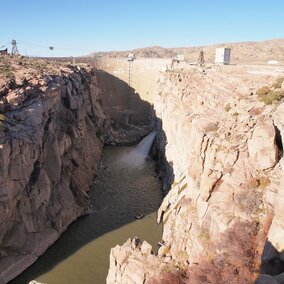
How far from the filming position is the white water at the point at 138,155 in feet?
166

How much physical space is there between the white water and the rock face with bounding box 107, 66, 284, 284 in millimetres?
18673

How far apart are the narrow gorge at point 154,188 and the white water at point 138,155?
2.93ft

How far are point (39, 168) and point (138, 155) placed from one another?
2445cm

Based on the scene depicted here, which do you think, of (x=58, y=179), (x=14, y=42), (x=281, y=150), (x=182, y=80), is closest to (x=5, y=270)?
(x=58, y=179)

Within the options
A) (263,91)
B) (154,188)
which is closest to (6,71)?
(154,188)

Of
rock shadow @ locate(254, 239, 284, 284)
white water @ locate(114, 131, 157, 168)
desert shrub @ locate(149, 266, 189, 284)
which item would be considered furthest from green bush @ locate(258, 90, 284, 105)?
white water @ locate(114, 131, 157, 168)

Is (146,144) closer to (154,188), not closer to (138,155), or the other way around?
(138,155)

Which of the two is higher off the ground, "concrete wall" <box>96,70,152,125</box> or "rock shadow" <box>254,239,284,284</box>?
"rock shadow" <box>254,239,284,284</box>

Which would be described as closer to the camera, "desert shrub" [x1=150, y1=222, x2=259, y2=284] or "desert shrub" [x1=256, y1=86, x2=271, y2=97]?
"desert shrub" [x1=150, y1=222, x2=259, y2=284]

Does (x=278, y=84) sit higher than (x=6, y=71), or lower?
higher

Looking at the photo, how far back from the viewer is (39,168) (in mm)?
31234

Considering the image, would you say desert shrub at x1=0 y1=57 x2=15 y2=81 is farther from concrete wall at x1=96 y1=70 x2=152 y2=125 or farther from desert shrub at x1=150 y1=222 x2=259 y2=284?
concrete wall at x1=96 y1=70 x2=152 y2=125

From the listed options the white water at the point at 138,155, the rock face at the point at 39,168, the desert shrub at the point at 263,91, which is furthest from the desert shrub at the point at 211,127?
the white water at the point at 138,155

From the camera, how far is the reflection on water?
2702cm
